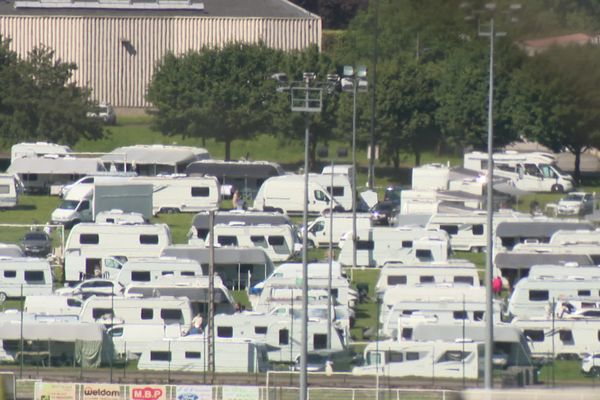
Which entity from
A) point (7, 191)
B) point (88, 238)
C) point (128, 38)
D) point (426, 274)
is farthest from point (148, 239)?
point (128, 38)

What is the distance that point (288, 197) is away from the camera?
Answer: 33.9 m

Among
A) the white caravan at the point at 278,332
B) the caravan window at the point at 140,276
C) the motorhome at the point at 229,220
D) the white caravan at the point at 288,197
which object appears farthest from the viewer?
the white caravan at the point at 288,197

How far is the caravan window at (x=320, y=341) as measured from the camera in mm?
20578

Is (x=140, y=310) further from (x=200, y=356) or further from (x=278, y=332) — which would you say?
(x=200, y=356)

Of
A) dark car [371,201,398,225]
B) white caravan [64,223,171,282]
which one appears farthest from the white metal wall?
white caravan [64,223,171,282]

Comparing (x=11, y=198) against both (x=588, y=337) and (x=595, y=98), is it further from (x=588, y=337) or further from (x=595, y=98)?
(x=595, y=98)

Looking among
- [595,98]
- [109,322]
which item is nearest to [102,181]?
[109,322]

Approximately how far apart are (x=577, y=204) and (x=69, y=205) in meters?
9.77

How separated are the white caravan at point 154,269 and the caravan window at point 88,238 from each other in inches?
103

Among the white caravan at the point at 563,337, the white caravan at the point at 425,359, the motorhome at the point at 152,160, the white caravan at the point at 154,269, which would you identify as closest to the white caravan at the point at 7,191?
the motorhome at the point at 152,160

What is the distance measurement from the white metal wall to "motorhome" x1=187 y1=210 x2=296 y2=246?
2214cm

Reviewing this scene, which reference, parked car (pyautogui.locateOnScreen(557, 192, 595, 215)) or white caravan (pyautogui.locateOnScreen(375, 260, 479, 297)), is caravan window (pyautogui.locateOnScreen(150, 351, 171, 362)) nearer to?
white caravan (pyautogui.locateOnScreen(375, 260, 479, 297))

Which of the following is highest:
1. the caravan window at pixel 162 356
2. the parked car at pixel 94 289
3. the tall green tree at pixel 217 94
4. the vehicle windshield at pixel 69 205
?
the tall green tree at pixel 217 94

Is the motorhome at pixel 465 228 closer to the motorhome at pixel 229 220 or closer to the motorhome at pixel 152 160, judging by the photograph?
the motorhome at pixel 229 220
